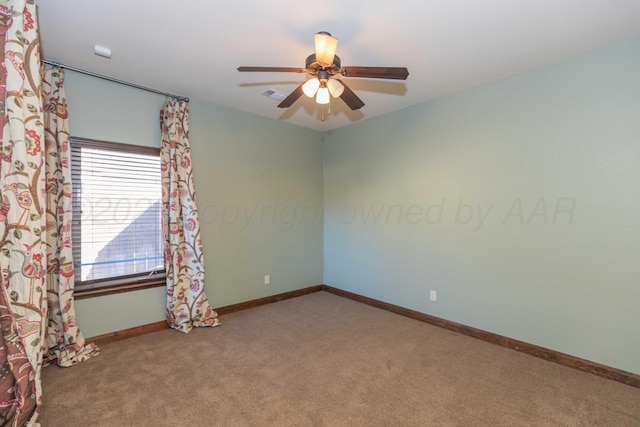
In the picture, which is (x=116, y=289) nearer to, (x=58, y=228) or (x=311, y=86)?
(x=58, y=228)

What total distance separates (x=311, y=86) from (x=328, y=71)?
0.16 m

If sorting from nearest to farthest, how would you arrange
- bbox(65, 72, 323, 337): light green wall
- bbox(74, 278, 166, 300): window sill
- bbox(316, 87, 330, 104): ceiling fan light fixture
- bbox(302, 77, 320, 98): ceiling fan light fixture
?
bbox(302, 77, 320, 98): ceiling fan light fixture
bbox(316, 87, 330, 104): ceiling fan light fixture
bbox(74, 278, 166, 300): window sill
bbox(65, 72, 323, 337): light green wall

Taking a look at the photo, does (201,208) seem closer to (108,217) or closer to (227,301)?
(108,217)

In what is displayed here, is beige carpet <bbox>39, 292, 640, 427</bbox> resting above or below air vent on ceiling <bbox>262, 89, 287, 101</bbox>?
below

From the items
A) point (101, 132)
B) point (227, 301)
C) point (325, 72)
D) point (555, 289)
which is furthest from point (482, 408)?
point (101, 132)

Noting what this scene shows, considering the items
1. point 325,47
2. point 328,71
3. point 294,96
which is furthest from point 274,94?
point 325,47

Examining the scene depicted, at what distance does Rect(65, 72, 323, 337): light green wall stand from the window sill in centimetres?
5

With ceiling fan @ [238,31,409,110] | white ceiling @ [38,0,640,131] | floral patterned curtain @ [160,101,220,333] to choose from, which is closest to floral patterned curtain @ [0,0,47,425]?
white ceiling @ [38,0,640,131]

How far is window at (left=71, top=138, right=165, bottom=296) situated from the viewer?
2.90 meters

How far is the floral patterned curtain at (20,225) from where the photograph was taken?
5.23ft

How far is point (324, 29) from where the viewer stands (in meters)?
2.20

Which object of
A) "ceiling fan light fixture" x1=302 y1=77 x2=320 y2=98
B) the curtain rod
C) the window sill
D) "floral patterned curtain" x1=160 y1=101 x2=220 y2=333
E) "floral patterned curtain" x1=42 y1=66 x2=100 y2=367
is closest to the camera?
"ceiling fan light fixture" x1=302 y1=77 x2=320 y2=98

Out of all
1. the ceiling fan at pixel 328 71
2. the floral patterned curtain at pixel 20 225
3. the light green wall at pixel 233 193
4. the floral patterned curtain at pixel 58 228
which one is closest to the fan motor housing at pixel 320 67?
the ceiling fan at pixel 328 71

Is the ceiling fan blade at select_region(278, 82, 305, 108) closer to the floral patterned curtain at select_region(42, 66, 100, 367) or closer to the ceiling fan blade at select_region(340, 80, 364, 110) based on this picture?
the ceiling fan blade at select_region(340, 80, 364, 110)
